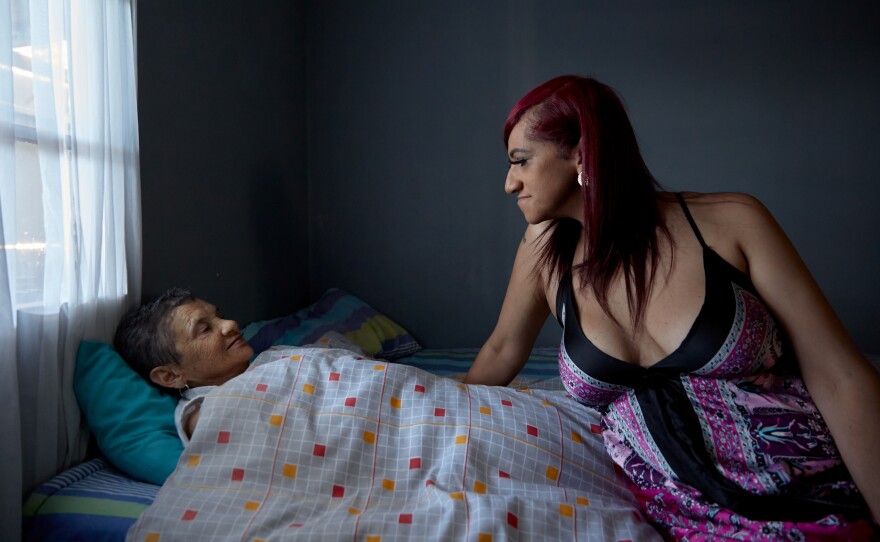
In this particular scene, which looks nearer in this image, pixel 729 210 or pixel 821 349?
pixel 821 349

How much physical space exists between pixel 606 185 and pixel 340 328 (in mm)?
1611

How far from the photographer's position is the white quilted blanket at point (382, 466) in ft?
3.23

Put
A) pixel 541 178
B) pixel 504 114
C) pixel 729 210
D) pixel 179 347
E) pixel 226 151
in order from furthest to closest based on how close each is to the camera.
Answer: pixel 504 114
pixel 226 151
pixel 179 347
pixel 541 178
pixel 729 210

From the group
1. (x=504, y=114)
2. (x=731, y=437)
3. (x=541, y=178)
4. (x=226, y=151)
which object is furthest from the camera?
(x=504, y=114)

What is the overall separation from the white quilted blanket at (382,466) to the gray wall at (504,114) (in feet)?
5.50

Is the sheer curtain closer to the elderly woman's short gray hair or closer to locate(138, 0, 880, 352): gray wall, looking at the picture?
the elderly woman's short gray hair

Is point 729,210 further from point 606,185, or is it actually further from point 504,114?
point 504,114

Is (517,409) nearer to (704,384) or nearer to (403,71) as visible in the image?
(704,384)

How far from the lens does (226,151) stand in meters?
2.20

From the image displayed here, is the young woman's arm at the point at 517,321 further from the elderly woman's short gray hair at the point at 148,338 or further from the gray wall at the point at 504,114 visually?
the gray wall at the point at 504,114

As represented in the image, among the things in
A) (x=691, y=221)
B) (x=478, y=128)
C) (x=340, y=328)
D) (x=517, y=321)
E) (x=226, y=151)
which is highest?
(x=478, y=128)

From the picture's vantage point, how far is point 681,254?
1167 millimetres

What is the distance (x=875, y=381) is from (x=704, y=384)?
26 centimetres

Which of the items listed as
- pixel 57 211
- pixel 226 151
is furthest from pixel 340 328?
pixel 57 211
